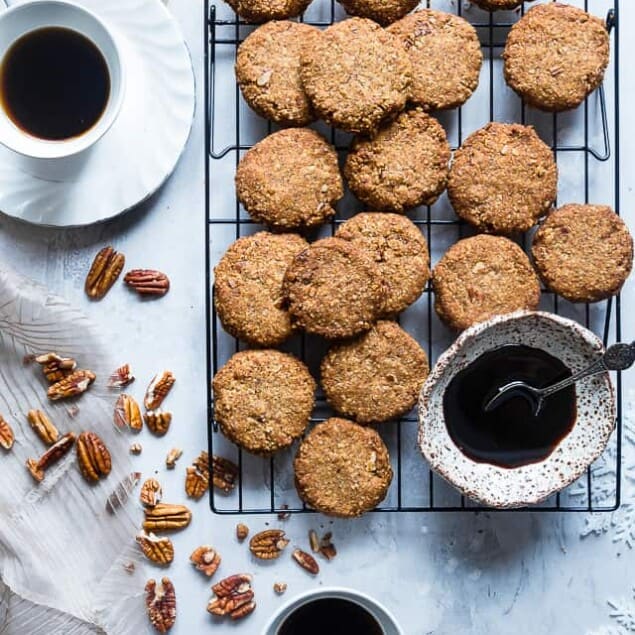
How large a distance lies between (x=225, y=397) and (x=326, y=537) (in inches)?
14.6

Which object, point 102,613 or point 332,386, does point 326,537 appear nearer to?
point 332,386

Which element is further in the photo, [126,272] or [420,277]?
[126,272]

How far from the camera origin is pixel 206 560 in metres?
1.96

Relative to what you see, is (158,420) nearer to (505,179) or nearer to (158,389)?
(158,389)

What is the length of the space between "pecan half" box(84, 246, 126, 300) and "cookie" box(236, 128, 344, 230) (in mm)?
316

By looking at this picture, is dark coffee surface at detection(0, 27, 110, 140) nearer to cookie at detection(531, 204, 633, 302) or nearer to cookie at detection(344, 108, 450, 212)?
cookie at detection(344, 108, 450, 212)

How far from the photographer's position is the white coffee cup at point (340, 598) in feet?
5.69

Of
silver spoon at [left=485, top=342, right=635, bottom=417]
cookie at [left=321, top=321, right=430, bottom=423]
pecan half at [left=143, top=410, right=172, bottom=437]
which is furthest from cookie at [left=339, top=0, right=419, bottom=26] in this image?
pecan half at [left=143, top=410, right=172, bottom=437]

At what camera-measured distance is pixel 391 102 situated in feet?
5.70

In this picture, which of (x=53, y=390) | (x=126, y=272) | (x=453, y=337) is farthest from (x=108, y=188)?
(x=453, y=337)

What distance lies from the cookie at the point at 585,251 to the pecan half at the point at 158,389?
73cm

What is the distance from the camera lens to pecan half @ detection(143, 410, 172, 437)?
1967 mm

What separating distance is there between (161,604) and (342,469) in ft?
1.56

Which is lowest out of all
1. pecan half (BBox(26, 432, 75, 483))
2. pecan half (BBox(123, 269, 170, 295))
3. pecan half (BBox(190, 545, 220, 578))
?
pecan half (BBox(190, 545, 220, 578))
